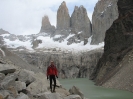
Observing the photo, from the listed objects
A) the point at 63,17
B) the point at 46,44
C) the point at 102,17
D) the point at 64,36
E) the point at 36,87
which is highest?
the point at 63,17

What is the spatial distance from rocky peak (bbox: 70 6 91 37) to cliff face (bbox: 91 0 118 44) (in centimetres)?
672

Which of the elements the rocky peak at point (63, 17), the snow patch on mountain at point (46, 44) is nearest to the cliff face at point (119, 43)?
the snow patch on mountain at point (46, 44)

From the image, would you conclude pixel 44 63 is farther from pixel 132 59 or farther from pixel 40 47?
pixel 132 59

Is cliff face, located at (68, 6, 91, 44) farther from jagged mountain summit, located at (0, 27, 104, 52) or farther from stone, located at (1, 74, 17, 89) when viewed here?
stone, located at (1, 74, 17, 89)

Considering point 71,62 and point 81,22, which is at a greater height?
point 81,22

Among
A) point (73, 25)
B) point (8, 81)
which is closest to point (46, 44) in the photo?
point (73, 25)

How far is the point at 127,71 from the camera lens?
134ft

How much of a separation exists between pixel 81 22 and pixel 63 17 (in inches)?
528

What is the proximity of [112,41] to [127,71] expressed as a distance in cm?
2315

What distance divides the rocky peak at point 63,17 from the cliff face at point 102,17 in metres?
21.2

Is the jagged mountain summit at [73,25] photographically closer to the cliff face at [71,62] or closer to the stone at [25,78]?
the cliff face at [71,62]

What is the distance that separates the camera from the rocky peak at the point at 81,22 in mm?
154750

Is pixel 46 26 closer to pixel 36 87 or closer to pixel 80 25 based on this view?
pixel 80 25

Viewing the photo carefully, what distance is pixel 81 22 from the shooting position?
15688 cm
